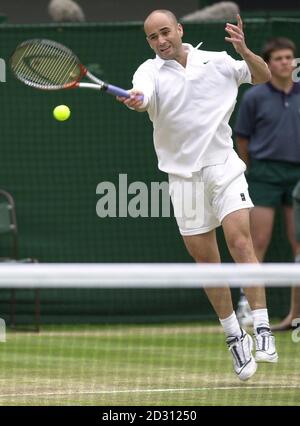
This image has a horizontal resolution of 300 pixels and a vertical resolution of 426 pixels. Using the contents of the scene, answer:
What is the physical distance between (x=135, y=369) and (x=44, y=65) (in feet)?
6.21

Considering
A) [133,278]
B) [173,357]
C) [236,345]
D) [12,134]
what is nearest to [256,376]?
[236,345]

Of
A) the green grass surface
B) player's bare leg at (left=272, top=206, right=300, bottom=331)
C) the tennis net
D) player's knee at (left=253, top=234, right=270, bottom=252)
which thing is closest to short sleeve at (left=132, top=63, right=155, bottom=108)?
the tennis net

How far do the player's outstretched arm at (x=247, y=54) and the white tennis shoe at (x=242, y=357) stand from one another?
1.41m

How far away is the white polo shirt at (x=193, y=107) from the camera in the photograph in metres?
6.79

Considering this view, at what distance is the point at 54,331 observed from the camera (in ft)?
32.3

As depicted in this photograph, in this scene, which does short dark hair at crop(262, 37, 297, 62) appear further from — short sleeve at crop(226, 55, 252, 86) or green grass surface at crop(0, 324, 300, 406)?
short sleeve at crop(226, 55, 252, 86)

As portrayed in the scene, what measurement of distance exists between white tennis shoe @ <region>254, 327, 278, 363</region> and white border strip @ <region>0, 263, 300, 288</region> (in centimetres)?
217

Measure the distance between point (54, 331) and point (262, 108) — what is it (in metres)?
2.40

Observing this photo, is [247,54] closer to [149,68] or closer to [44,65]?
[149,68]

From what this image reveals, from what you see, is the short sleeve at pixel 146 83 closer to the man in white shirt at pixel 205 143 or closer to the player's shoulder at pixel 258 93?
the man in white shirt at pixel 205 143

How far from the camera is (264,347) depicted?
6590mm

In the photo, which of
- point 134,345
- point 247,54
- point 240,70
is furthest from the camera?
point 134,345

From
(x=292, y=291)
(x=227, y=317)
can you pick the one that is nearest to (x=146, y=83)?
(x=227, y=317)

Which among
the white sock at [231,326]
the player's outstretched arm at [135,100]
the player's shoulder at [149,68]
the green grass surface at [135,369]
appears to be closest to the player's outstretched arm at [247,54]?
the player's shoulder at [149,68]
